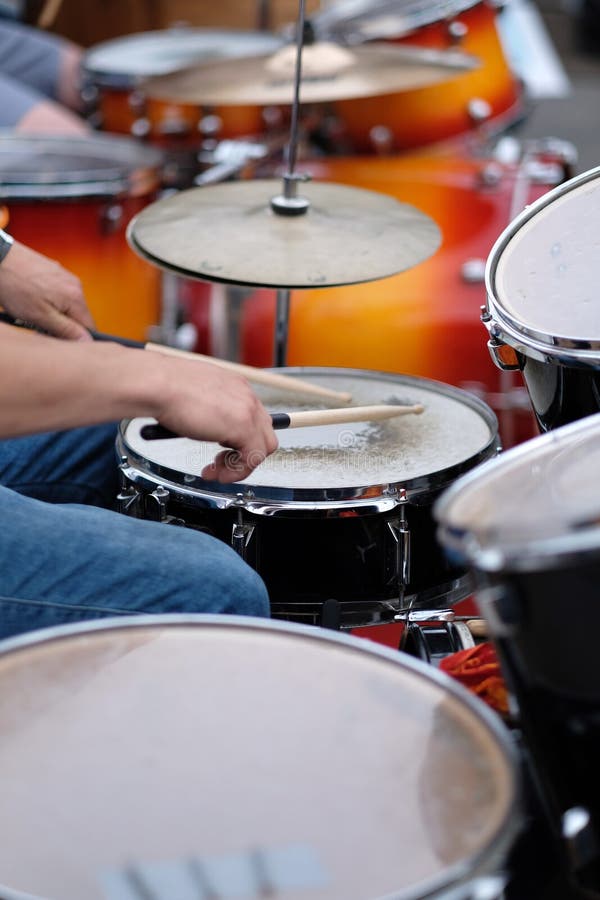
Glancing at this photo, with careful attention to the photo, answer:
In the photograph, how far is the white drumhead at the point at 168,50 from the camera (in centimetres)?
285

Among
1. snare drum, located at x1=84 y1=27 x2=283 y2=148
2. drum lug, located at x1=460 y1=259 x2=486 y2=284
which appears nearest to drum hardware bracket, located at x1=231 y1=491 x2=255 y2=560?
drum lug, located at x1=460 y1=259 x2=486 y2=284

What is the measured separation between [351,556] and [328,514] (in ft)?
0.19

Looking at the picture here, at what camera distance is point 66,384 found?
946mm

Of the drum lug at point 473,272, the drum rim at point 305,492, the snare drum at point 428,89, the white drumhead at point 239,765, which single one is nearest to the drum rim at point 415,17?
the snare drum at point 428,89

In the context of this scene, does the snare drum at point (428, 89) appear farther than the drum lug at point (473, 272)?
Yes

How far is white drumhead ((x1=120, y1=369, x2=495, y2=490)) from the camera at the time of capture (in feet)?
4.24

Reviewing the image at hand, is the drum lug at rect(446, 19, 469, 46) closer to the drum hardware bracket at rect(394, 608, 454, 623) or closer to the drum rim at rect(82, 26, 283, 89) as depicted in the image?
the drum rim at rect(82, 26, 283, 89)

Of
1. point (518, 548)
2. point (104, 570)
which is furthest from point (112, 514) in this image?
point (518, 548)

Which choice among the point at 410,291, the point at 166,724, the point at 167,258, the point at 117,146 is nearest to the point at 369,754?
the point at 166,724

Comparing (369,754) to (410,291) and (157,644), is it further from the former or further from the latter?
(410,291)

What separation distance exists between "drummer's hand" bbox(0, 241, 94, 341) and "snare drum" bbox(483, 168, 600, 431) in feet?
1.71

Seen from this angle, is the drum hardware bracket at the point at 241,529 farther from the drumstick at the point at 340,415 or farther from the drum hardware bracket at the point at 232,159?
the drum hardware bracket at the point at 232,159

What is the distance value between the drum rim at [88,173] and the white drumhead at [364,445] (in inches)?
33.4

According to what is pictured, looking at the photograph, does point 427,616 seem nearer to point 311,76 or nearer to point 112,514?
point 112,514
